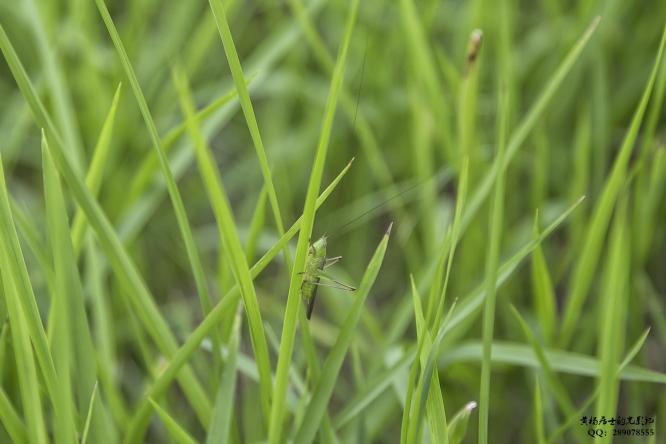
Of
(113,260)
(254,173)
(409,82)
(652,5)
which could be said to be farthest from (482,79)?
(113,260)

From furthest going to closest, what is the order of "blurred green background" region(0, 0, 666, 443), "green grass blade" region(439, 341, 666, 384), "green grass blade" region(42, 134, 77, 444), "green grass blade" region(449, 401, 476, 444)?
1. "blurred green background" region(0, 0, 666, 443)
2. "green grass blade" region(439, 341, 666, 384)
3. "green grass blade" region(449, 401, 476, 444)
4. "green grass blade" region(42, 134, 77, 444)

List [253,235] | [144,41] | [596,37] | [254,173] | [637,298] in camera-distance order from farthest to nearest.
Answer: [144,41] → [254,173] → [596,37] → [637,298] → [253,235]

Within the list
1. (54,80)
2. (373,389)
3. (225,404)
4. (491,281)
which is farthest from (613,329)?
(54,80)

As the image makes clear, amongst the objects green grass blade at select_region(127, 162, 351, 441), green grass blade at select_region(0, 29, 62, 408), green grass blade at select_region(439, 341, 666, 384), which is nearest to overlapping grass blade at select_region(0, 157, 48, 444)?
green grass blade at select_region(0, 29, 62, 408)

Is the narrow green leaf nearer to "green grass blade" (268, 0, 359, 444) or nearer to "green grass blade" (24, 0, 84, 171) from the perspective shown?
"green grass blade" (268, 0, 359, 444)

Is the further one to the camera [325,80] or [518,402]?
[325,80]

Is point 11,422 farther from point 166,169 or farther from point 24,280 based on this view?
point 166,169

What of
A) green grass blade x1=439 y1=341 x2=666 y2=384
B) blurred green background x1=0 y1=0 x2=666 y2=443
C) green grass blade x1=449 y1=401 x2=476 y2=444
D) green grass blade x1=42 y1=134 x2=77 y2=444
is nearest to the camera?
green grass blade x1=42 y1=134 x2=77 y2=444

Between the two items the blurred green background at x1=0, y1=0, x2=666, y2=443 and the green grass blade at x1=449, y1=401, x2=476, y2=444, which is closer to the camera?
the green grass blade at x1=449, y1=401, x2=476, y2=444

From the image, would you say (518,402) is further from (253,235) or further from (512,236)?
(253,235)
